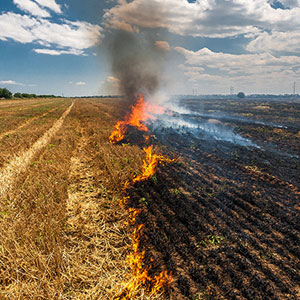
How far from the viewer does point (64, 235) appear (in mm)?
4410

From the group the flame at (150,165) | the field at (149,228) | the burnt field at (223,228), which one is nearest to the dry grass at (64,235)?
the field at (149,228)

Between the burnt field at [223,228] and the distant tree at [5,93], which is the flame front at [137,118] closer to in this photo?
the burnt field at [223,228]

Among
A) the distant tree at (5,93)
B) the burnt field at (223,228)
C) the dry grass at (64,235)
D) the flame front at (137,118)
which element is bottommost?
the burnt field at (223,228)

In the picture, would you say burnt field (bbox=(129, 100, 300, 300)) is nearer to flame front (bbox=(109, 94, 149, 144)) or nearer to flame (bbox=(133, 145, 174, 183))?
flame (bbox=(133, 145, 174, 183))

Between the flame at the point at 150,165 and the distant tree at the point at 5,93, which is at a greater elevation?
the distant tree at the point at 5,93

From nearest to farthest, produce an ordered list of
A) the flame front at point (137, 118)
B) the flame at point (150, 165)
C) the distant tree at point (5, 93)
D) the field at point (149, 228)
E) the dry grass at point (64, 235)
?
the dry grass at point (64, 235), the field at point (149, 228), the flame at point (150, 165), the flame front at point (137, 118), the distant tree at point (5, 93)

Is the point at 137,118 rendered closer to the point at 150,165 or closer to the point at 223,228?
the point at 150,165

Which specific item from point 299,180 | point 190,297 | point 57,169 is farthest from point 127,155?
point 299,180

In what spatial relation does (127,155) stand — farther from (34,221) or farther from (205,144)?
(205,144)

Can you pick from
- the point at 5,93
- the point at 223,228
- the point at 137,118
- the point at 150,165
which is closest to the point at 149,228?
the point at 223,228

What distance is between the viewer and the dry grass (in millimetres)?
3262

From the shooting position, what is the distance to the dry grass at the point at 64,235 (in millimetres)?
3262

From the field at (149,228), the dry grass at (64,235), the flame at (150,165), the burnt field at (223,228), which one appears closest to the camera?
the dry grass at (64,235)

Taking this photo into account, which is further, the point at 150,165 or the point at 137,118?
the point at 137,118
